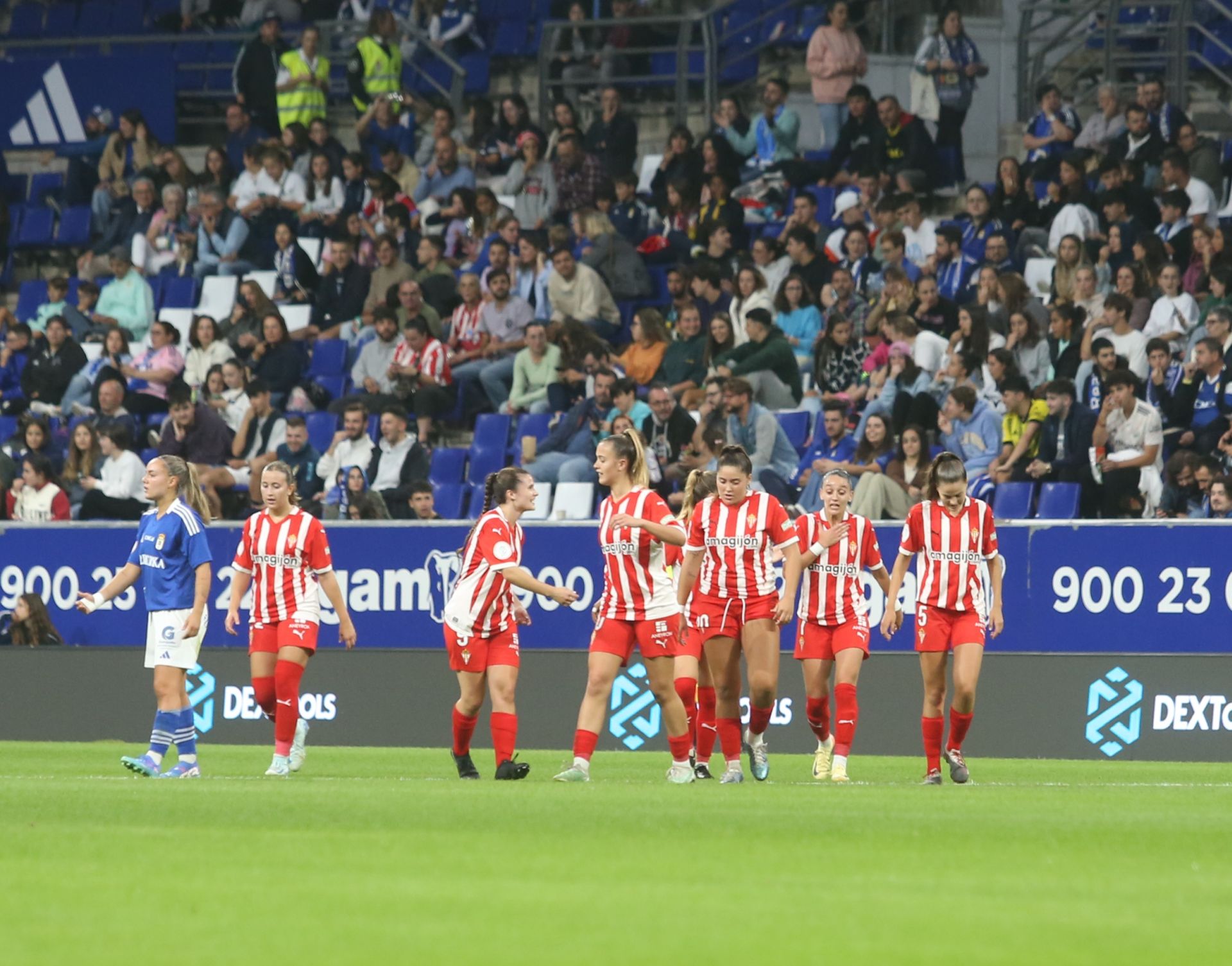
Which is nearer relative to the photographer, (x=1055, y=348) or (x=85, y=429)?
(x=1055, y=348)

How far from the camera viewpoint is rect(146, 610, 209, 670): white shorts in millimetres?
13703

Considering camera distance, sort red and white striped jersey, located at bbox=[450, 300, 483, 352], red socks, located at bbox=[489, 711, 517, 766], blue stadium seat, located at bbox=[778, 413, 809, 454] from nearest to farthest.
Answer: red socks, located at bbox=[489, 711, 517, 766] → blue stadium seat, located at bbox=[778, 413, 809, 454] → red and white striped jersey, located at bbox=[450, 300, 483, 352]

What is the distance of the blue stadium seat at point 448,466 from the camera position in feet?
70.2

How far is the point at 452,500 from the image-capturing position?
21.0m

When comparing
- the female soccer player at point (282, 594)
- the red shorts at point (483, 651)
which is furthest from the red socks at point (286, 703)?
the red shorts at point (483, 651)

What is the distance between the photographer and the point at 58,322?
2464cm

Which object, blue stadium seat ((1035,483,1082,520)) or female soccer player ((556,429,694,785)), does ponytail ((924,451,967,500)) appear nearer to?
female soccer player ((556,429,694,785))

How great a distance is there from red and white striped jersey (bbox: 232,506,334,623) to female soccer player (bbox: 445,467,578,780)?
140cm

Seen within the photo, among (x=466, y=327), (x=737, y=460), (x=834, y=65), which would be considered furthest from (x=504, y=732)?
(x=834, y=65)

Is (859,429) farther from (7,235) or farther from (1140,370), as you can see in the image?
(7,235)

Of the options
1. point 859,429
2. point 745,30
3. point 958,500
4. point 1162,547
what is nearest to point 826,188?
point 745,30

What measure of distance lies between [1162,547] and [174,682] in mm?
7856

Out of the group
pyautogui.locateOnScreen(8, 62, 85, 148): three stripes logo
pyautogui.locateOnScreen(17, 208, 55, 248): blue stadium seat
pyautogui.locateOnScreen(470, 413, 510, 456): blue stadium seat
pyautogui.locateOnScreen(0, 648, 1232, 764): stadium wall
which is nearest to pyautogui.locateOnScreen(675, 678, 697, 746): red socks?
pyautogui.locateOnScreen(0, 648, 1232, 764): stadium wall

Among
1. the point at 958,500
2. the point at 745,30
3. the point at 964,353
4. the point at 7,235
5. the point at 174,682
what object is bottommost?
the point at 174,682
